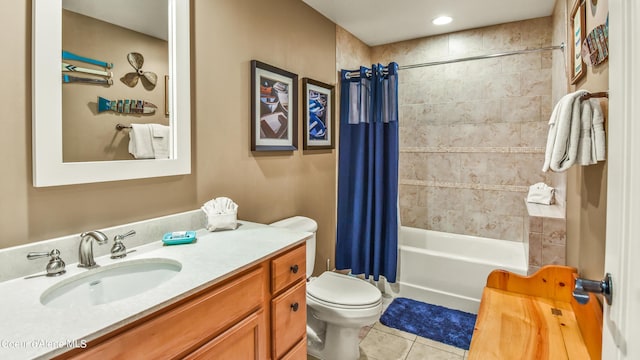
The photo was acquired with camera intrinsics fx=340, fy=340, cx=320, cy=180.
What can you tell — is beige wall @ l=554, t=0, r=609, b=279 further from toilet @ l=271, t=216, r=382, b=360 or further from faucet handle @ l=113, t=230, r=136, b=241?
faucet handle @ l=113, t=230, r=136, b=241

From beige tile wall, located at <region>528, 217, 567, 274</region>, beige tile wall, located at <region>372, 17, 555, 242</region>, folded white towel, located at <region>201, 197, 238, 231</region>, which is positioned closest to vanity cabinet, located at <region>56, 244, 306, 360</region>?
folded white towel, located at <region>201, 197, 238, 231</region>

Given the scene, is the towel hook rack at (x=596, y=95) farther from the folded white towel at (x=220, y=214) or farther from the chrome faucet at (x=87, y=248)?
the chrome faucet at (x=87, y=248)

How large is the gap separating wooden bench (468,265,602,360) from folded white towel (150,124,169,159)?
1566 mm

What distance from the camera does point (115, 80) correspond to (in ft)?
4.55

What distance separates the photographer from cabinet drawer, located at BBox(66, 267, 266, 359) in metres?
0.84

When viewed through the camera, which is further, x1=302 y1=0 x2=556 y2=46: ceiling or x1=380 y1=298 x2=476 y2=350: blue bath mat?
x1=302 y1=0 x2=556 y2=46: ceiling

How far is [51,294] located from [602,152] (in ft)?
6.16

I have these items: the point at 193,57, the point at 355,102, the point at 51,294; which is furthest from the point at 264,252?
the point at 355,102

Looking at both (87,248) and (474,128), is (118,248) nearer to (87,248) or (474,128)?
(87,248)

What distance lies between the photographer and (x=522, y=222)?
9.93 ft

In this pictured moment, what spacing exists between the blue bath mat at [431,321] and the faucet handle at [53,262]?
2.10 metres

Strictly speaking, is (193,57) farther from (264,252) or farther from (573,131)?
(573,131)

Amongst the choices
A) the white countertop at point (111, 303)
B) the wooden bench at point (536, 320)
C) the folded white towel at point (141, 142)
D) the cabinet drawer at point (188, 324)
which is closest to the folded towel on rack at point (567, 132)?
the wooden bench at point (536, 320)

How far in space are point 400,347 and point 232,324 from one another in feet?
4.89
